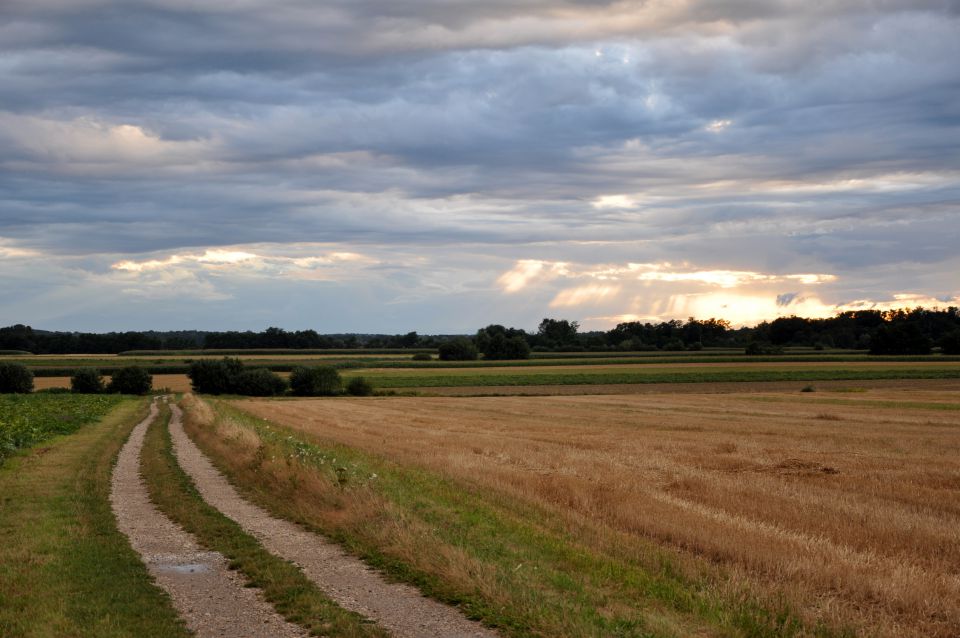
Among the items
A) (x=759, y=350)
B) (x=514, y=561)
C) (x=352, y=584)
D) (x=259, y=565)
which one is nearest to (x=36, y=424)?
(x=259, y=565)

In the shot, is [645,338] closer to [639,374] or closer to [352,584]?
[639,374]

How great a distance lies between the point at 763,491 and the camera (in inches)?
638

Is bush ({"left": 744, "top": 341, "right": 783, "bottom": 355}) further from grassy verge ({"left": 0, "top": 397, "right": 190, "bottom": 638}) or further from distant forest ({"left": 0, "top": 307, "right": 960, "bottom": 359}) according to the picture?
grassy verge ({"left": 0, "top": 397, "right": 190, "bottom": 638})

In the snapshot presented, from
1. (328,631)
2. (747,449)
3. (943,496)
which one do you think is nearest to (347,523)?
(328,631)

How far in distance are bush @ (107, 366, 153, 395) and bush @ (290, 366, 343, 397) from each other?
1652 cm

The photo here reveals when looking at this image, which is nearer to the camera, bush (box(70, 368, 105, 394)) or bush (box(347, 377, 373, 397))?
bush (box(347, 377, 373, 397))

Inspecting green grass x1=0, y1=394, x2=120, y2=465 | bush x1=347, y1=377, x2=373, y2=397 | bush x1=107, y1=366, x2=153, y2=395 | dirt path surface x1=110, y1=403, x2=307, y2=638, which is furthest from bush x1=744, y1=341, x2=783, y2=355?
dirt path surface x1=110, y1=403, x2=307, y2=638

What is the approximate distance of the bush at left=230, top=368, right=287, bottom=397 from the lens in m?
92.1

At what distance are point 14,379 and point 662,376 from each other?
66390 millimetres

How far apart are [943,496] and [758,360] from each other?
99712 millimetres

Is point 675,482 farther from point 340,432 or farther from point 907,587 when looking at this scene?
point 340,432

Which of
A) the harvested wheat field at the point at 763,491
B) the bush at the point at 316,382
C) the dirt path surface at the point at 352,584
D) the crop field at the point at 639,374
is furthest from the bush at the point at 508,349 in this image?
the dirt path surface at the point at 352,584

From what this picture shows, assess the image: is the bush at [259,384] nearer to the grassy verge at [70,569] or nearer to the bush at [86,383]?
the bush at [86,383]

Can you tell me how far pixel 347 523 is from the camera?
1280 centimetres
